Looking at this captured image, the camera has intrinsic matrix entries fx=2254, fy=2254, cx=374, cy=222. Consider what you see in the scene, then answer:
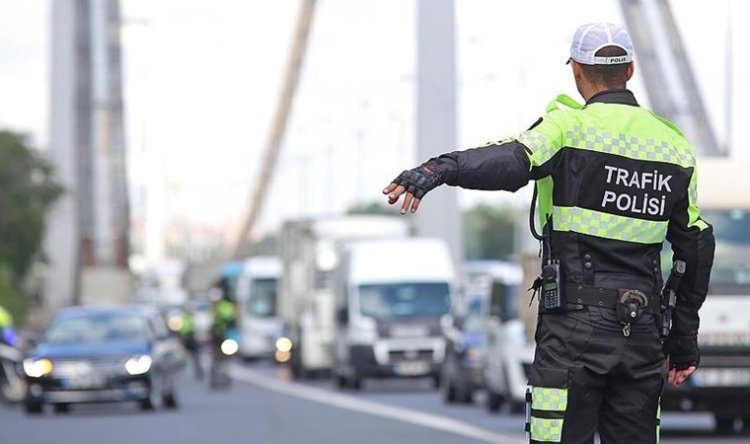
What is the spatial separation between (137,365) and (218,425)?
3311mm

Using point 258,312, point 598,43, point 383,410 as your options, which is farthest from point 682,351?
point 258,312

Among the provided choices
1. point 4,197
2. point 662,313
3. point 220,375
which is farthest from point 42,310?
point 662,313

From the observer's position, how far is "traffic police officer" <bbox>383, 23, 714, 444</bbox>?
7.03 meters

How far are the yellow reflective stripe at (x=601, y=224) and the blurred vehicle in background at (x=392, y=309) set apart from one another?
29.2 meters

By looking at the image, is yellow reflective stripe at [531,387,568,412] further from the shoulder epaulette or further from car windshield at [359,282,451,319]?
car windshield at [359,282,451,319]

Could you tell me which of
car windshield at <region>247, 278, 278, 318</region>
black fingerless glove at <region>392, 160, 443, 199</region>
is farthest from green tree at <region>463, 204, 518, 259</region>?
black fingerless glove at <region>392, 160, 443, 199</region>

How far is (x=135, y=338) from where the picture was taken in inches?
1097

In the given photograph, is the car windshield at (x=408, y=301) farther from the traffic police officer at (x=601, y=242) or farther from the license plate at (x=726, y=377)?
the traffic police officer at (x=601, y=242)

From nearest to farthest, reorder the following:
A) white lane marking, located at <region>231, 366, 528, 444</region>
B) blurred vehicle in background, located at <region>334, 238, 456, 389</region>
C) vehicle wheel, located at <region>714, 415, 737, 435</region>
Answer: white lane marking, located at <region>231, 366, 528, 444</region>
vehicle wheel, located at <region>714, 415, 737, 435</region>
blurred vehicle in background, located at <region>334, 238, 456, 389</region>

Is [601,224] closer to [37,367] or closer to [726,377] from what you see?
[726,377]

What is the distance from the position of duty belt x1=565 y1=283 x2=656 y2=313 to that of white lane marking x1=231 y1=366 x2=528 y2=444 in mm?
12107

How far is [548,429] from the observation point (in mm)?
7043

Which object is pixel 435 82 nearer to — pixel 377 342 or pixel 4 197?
pixel 377 342

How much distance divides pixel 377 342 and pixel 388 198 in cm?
3017
